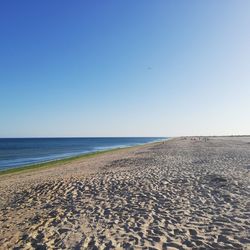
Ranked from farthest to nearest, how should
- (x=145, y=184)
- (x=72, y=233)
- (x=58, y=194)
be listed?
(x=145, y=184) < (x=58, y=194) < (x=72, y=233)

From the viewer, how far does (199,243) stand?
6.16 metres

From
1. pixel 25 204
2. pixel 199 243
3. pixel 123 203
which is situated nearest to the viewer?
pixel 199 243

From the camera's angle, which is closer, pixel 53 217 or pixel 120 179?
pixel 53 217

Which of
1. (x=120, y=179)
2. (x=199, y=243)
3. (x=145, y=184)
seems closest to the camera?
(x=199, y=243)

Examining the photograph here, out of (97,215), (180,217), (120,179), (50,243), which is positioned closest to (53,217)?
(97,215)

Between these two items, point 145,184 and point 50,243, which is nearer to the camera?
point 50,243

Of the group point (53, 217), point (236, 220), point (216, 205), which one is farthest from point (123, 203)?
point (236, 220)

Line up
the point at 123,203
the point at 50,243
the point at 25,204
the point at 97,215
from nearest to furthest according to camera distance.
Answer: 1. the point at 50,243
2. the point at 97,215
3. the point at 123,203
4. the point at 25,204

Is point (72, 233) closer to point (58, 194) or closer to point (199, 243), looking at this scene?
point (199, 243)

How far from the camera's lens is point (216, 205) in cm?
909

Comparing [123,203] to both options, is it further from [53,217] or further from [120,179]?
[120,179]

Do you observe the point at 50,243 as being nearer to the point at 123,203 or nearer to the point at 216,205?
the point at 123,203

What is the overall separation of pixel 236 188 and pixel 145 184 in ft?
13.7

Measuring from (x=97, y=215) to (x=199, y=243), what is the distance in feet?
12.0
